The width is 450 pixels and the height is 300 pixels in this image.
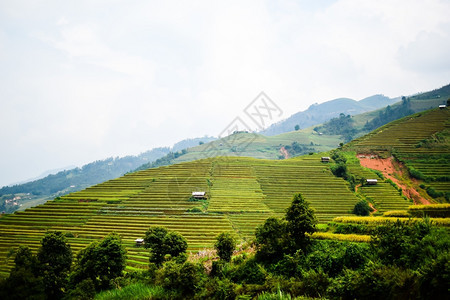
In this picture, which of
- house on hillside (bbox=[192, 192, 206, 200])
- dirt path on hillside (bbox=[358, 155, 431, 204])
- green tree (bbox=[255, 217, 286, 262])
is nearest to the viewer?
green tree (bbox=[255, 217, 286, 262])

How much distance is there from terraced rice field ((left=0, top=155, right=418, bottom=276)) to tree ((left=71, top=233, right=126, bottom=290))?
7.41 meters

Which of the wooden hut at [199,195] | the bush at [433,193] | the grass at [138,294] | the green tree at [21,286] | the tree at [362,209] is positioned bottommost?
the bush at [433,193]

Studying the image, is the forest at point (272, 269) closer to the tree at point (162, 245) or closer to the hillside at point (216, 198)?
the tree at point (162, 245)

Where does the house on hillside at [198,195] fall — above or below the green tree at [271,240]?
above

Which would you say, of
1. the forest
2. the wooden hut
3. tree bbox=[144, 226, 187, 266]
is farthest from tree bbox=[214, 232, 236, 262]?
the wooden hut

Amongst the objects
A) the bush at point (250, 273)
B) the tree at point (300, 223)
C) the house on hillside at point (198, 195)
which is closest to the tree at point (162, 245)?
the bush at point (250, 273)

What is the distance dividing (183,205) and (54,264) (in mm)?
30877

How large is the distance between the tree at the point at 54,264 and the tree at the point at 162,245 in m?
8.78

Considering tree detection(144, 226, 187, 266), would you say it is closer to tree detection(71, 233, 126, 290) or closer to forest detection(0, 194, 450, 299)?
forest detection(0, 194, 450, 299)

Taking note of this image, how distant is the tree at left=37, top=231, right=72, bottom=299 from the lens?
90.8ft

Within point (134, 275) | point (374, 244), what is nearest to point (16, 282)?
point (134, 275)

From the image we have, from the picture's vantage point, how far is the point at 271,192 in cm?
6372

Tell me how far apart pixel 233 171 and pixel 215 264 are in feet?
162

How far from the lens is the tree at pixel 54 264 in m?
27.7
